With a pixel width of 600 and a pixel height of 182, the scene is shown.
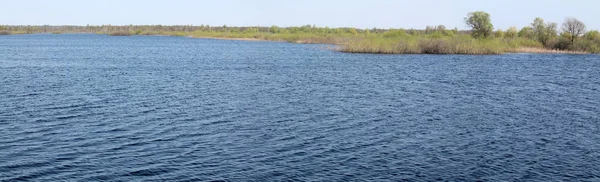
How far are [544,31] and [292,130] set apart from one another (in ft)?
317

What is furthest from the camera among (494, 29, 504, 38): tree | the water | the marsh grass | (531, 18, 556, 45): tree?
(494, 29, 504, 38): tree

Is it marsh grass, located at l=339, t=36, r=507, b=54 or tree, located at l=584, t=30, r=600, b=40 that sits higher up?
tree, located at l=584, t=30, r=600, b=40

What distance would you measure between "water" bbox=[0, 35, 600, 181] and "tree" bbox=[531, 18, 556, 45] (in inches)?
2577

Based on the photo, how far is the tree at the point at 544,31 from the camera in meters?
109

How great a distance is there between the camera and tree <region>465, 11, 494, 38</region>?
118 metres

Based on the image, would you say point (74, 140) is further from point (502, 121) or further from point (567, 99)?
point (567, 99)

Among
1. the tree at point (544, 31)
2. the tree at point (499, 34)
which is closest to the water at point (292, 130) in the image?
the tree at point (544, 31)

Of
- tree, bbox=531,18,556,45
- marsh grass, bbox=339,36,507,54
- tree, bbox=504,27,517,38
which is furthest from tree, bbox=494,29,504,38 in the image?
marsh grass, bbox=339,36,507,54

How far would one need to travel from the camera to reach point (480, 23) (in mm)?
118750

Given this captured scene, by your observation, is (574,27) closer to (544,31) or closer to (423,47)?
(544,31)

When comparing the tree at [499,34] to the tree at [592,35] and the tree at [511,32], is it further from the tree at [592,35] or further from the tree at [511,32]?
the tree at [592,35]

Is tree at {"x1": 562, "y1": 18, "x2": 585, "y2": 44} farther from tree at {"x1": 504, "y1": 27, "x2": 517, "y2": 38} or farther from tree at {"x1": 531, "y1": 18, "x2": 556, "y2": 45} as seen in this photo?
tree at {"x1": 504, "y1": 27, "x2": 517, "y2": 38}

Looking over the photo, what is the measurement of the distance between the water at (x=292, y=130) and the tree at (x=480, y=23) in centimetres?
7243

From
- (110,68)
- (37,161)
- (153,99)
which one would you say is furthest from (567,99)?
(110,68)
